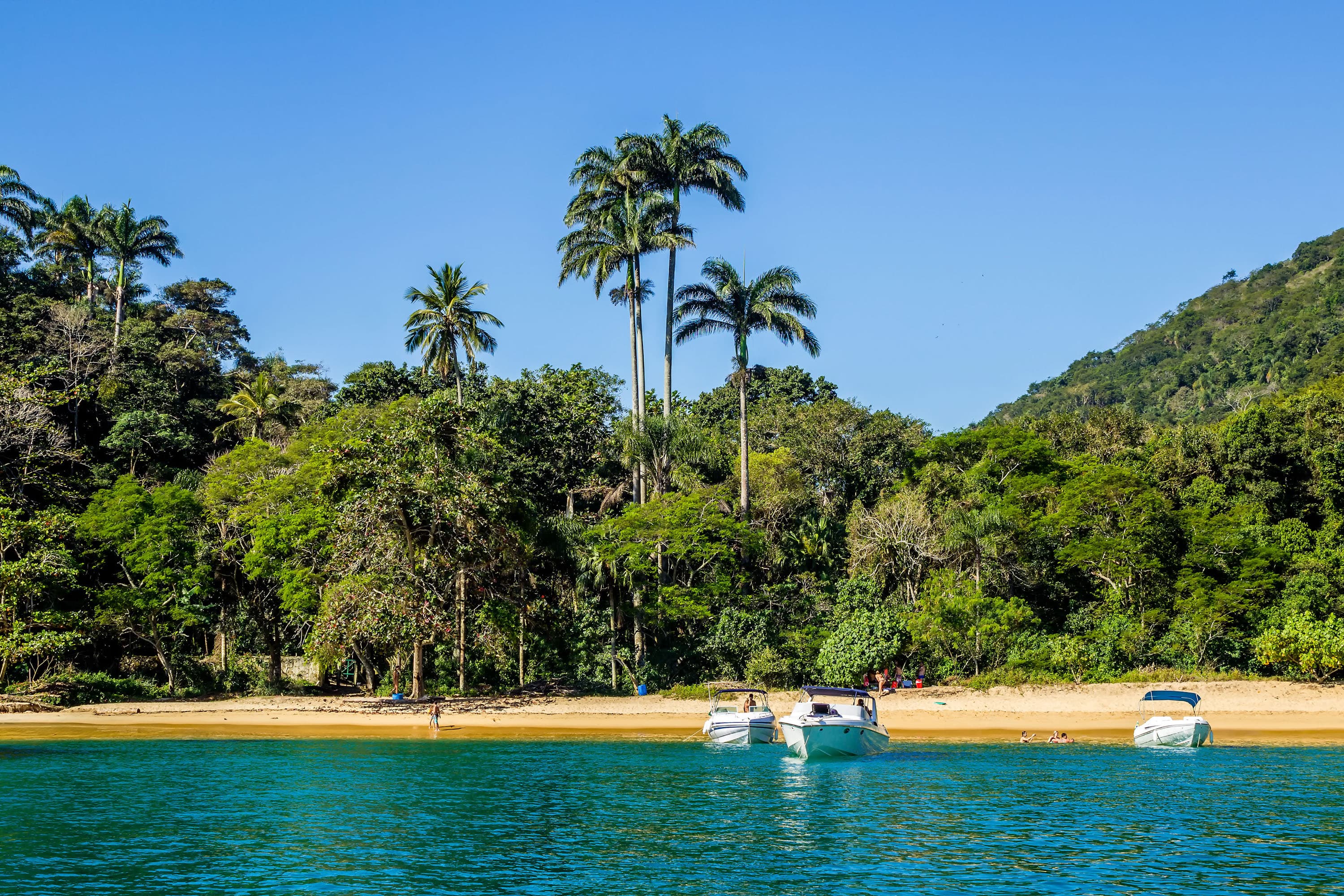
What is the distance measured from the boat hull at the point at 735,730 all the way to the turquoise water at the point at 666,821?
2403mm

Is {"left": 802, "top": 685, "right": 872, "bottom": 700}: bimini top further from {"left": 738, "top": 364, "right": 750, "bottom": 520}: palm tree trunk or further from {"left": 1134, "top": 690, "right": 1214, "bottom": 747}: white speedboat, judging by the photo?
{"left": 738, "top": 364, "right": 750, "bottom": 520}: palm tree trunk

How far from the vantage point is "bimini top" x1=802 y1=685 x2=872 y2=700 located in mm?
37938

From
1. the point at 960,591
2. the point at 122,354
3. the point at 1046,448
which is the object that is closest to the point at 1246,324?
the point at 1046,448

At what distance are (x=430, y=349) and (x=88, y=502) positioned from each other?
19936 mm

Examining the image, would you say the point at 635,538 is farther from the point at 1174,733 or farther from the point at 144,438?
the point at 144,438

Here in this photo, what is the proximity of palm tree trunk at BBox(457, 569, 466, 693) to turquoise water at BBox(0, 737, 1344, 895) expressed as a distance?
1049 centimetres

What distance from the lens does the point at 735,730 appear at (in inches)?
1694

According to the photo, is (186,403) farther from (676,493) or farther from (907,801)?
(907,801)

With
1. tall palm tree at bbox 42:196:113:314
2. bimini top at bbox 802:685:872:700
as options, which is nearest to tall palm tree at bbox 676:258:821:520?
bimini top at bbox 802:685:872:700

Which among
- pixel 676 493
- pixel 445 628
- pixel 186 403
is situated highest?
pixel 186 403

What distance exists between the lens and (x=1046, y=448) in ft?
203

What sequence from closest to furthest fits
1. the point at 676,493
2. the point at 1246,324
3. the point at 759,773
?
the point at 759,773 < the point at 676,493 < the point at 1246,324

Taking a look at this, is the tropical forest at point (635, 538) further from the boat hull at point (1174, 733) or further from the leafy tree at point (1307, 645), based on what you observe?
the boat hull at point (1174, 733)

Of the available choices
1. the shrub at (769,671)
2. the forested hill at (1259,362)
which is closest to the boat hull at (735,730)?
the shrub at (769,671)
